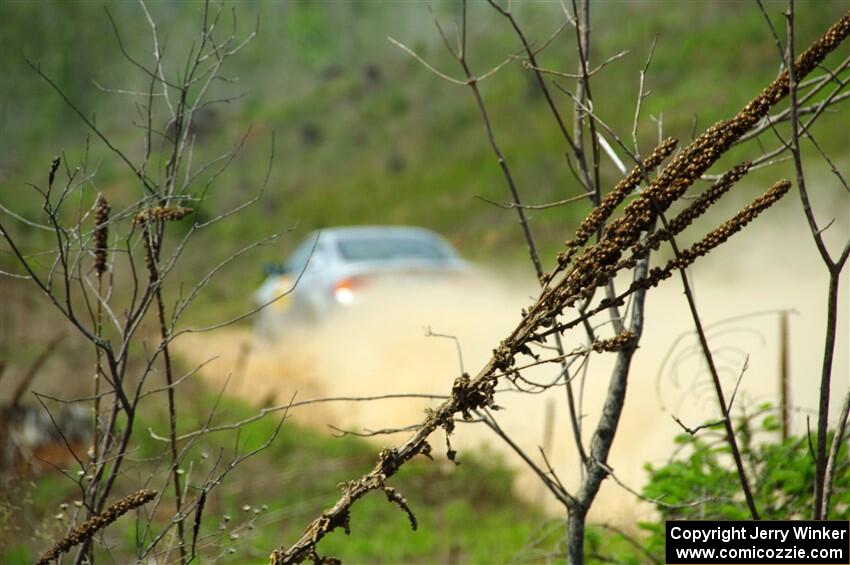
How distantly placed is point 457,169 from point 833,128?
1923 centimetres

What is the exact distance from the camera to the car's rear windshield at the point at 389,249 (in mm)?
13758

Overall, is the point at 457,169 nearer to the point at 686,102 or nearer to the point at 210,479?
the point at 686,102

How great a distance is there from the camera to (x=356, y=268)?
13.2 metres

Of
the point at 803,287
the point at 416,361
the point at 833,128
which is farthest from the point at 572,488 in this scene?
the point at 833,128

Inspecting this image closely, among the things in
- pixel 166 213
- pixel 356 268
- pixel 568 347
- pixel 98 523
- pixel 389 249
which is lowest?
pixel 98 523

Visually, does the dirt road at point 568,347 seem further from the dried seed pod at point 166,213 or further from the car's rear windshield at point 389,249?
the dried seed pod at point 166,213

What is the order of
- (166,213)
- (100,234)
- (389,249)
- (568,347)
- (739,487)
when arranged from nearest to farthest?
(166,213) < (100,234) < (739,487) < (568,347) < (389,249)

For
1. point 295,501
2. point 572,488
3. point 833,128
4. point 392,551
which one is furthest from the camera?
point 833,128

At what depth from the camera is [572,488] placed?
8.18 m

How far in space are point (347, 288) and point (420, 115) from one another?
3689 cm

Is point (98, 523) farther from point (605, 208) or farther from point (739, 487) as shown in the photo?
point (739, 487)

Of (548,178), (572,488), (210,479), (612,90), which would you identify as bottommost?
(210,479)

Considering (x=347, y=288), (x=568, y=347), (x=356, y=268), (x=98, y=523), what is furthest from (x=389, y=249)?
(x=98, y=523)

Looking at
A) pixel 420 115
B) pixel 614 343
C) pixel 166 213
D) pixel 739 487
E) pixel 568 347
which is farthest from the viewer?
pixel 420 115
